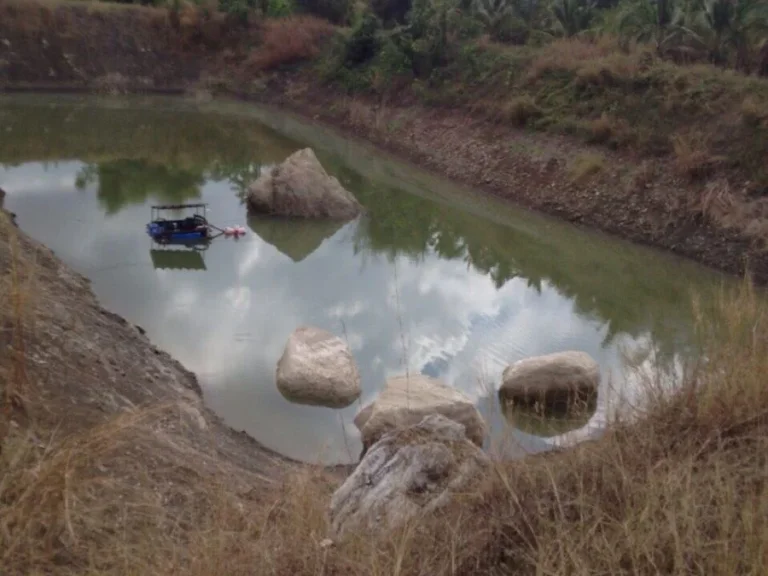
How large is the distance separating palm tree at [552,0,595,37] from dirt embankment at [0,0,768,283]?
4906mm

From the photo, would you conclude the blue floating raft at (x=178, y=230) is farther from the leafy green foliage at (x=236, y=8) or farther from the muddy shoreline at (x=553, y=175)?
the leafy green foliage at (x=236, y=8)

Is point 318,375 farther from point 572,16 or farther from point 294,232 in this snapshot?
point 572,16

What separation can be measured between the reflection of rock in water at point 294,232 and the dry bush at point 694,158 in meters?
7.01

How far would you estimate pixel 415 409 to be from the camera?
7.83m

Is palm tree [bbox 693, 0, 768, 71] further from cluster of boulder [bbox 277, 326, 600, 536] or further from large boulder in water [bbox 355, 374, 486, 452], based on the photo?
large boulder in water [bbox 355, 374, 486, 452]

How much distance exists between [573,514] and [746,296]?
228 cm

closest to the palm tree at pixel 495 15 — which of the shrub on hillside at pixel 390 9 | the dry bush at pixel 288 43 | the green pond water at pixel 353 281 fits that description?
the green pond water at pixel 353 281

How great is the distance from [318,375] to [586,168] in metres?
11.2

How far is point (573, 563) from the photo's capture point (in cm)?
288

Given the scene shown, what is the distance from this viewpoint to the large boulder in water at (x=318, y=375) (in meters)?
9.07

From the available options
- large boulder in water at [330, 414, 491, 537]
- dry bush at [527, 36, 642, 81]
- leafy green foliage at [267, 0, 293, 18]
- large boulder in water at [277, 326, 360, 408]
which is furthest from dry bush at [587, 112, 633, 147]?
leafy green foliage at [267, 0, 293, 18]

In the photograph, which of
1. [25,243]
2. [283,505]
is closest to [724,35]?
[25,243]

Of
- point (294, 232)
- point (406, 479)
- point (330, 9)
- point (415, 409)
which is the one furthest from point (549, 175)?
Result: point (330, 9)

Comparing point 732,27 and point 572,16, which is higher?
point 732,27
